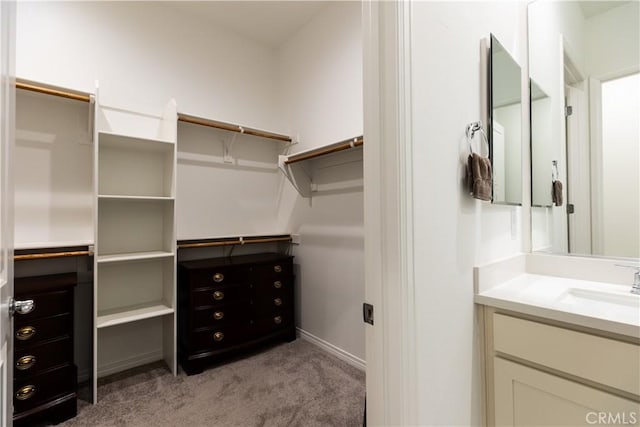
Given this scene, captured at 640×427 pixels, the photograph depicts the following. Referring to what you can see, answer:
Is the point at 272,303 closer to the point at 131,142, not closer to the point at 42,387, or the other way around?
the point at 42,387

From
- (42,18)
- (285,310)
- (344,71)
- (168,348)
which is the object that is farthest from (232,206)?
(42,18)

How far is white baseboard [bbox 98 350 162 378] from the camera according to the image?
84.4 inches

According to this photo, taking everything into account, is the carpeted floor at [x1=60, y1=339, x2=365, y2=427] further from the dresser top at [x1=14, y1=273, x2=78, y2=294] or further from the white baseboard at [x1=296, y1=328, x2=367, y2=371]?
the dresser top at [x1=14, y1=273, x2=78, y2=294]

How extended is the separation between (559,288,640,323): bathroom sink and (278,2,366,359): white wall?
1254 mm

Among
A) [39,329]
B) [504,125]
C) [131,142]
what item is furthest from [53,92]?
[504,125]

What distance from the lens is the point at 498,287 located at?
1.30 metres

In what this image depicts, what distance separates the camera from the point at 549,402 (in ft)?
3.39

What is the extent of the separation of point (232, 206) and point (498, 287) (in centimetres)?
222

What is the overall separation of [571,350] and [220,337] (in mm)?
2080

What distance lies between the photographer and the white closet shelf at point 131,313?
1948 millimetres

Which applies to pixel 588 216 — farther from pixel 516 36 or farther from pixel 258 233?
pixel 258 233

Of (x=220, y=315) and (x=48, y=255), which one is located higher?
(x=48, y=255)

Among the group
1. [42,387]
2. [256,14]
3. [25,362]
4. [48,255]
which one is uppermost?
[256,14]

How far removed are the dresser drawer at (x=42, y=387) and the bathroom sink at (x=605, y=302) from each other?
248cm
